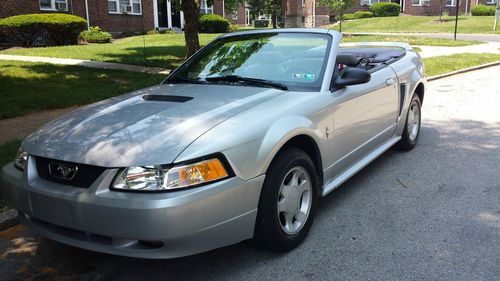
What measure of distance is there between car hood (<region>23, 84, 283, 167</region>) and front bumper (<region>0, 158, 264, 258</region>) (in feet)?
0.61

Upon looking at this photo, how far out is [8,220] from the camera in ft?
13.3

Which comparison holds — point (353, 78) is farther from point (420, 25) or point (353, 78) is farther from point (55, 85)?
point (420, 25)

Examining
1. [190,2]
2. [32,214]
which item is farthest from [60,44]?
[32,214]

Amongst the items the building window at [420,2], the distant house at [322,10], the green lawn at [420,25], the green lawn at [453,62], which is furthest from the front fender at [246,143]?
the building window at [420,2]

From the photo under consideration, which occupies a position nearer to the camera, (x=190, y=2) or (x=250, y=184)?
(x=250, y=184)

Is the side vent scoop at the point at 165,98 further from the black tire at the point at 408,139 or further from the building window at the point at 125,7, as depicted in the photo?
the building window at the point at 125,7

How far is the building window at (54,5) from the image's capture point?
24.7 m

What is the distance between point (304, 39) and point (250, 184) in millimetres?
1994

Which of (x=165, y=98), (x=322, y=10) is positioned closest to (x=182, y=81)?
(x=165, y=98)

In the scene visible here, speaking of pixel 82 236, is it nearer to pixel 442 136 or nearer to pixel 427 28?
pixel 442 136

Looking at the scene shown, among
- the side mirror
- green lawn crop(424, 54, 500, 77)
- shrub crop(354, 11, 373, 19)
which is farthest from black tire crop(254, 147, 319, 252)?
shrub crop(354, 11, 373, 19)

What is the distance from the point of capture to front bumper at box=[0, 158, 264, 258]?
2.74m

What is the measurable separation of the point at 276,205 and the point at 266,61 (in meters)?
1.58

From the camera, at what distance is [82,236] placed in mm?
3010
